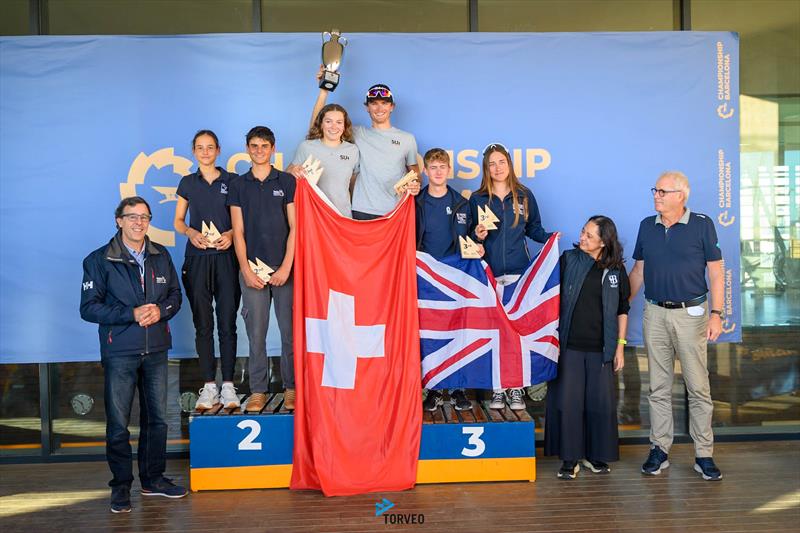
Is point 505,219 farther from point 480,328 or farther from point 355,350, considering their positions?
point 355,350

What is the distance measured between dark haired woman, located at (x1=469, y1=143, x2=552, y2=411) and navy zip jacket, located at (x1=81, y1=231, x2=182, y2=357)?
72.9 inches

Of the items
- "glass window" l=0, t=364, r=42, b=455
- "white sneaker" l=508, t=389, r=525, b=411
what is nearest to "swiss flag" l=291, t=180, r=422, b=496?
"white sneaker" l=508, t=389, r=525, b=411

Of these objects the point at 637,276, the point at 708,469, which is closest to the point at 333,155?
the point at 637,276

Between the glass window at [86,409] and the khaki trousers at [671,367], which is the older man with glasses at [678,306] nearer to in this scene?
the khaki trousers at [671,367]

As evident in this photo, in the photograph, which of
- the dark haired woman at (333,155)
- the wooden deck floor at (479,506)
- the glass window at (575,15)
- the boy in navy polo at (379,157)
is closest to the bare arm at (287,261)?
the dark haired woman at (333,155)

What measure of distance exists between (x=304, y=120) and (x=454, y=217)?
117cm

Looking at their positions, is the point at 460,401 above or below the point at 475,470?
above

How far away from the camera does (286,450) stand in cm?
395

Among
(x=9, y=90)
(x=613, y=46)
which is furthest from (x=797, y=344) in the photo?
(x=9, y=90)

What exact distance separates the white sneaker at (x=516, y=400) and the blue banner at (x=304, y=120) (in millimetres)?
938

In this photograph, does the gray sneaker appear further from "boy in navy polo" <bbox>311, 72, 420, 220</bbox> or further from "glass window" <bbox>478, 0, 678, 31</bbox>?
"glass window" <bbox>478, 0, 678, 31</bbox>

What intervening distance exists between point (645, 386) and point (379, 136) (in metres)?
2.47

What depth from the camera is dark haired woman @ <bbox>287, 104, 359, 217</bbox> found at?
4133mm

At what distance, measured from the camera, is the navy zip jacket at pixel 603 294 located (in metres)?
4.00
